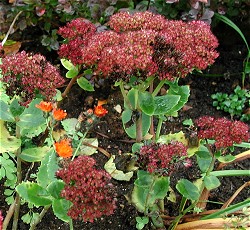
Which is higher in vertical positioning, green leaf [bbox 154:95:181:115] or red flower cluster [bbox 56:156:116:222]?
green leaf [bbox 154:95:181:115]

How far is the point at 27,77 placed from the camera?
1.61 meters

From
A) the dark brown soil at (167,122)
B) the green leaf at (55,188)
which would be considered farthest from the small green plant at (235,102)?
the green leaf at (55,188)

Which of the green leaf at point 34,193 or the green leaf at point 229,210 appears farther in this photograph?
the green leaf at point 229,210

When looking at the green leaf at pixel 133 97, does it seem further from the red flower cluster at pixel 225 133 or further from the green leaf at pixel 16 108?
the green leaf at pixel 16 108

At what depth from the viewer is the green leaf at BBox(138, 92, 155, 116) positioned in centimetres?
165

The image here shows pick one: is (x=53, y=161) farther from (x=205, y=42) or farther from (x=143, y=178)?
(x=205, y=42)

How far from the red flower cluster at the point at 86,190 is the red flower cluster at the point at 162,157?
0.19m

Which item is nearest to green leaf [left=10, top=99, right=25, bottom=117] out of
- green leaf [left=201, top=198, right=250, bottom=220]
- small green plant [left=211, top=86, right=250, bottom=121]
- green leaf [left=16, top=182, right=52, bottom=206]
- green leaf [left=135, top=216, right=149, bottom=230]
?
green leaf [left=16, top=182, right=52, bottom=206]

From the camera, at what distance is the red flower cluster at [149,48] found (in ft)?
5.10

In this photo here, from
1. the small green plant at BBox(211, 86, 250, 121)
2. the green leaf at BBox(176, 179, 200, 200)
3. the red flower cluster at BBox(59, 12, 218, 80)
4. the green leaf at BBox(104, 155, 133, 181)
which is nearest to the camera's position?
the red flower cluster at BBox(59, 12, 218, 80)

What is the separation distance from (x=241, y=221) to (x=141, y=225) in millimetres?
363

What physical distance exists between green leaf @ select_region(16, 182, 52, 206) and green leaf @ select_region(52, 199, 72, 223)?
0.04m

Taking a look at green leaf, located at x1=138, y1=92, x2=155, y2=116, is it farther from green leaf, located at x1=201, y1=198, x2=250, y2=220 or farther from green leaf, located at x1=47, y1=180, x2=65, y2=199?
green leaf, located at x1=201, y1=198, x2=250, y2=220

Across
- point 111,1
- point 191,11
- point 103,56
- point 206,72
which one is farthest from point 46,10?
point 103,56
